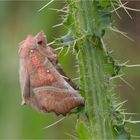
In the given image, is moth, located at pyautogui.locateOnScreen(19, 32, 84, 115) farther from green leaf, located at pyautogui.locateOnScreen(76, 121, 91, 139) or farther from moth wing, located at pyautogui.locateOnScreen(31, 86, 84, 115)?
green leaf, located at pyautogui.locateOnScreen(76, 121, 91, 139)

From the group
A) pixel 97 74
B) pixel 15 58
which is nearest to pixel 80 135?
pixel 97 74

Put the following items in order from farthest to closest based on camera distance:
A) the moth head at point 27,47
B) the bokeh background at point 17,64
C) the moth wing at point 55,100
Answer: the bokeh background at point 17,64 < the moth head at point 27,47 < the moth wing at point 55,100

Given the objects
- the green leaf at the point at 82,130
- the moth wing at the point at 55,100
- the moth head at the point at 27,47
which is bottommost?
the green leaf at the point at 82,130

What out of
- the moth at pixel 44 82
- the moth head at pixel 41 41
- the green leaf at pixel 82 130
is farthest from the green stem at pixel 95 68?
the moth head at pixel 41 41

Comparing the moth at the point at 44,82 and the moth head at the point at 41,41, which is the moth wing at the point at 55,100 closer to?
the moth at the point at 44,82

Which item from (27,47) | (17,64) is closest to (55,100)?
(27,47)

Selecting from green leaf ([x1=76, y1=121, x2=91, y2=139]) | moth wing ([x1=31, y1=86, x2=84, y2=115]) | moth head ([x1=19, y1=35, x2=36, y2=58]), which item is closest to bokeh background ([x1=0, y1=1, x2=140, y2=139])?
moth head ([x1=19, y1=35, x2=36, y2=58])
